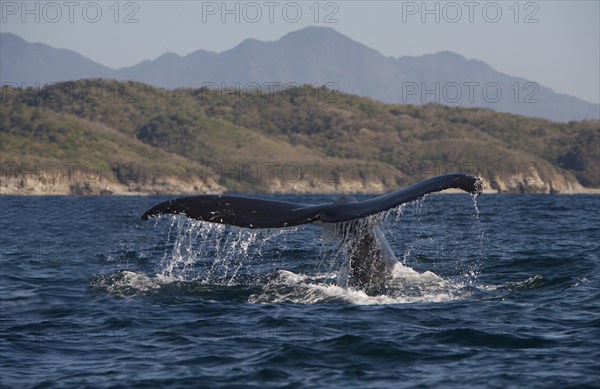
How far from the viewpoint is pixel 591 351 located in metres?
10.5

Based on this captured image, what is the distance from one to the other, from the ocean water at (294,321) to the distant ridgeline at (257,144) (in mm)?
93463

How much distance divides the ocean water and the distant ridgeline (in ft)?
307

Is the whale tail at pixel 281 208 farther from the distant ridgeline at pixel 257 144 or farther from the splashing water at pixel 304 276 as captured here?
the distant ridgeline at pixel 257 144

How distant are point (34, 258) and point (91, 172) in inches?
4174

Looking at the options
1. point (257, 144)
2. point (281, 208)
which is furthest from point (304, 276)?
point (257, 144)

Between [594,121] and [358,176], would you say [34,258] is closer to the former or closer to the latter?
[358,176]

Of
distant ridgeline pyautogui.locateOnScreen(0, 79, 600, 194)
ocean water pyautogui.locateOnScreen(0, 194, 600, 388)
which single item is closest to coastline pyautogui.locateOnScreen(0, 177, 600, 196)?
distant ridgeline pyautogui.locateOnScreen(0, 79, 600, 194)

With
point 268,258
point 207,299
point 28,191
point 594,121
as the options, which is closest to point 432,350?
point 207,299

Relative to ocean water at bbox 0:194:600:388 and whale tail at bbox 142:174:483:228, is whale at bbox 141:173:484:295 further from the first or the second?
ocean water at bbox 0:194:600:388

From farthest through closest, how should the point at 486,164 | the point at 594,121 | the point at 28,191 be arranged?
1. the point at 594,121
2. the point at 486,164
3. the point at 28,191

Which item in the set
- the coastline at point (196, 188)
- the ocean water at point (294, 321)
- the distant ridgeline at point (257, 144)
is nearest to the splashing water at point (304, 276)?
the ocean water at point (294, 321)

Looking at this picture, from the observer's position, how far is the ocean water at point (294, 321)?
31.8 ft

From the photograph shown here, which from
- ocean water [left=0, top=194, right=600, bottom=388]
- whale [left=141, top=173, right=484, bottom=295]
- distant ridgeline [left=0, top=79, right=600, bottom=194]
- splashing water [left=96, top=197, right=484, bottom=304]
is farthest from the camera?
distant ridgeline [left=0, top=79, right=600, bottom=194]

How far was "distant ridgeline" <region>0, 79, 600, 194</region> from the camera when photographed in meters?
131
